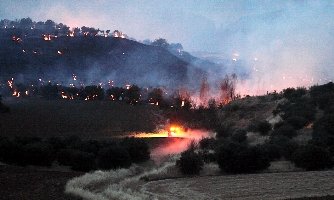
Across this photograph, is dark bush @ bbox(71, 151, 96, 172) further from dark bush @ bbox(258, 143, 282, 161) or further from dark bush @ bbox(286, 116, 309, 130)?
dark bush @ bbox(286, 116, 309, 130)

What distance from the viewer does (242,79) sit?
642 feet

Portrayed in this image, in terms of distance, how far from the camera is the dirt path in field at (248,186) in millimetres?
24750

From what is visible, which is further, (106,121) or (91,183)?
(106,121)

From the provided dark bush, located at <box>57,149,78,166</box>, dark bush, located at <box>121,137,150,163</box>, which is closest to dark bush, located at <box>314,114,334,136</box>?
dark bush, located at <box>121,137,150,163</box>

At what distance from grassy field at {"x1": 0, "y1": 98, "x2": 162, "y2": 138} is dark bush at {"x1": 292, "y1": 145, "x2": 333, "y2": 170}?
1309 inches

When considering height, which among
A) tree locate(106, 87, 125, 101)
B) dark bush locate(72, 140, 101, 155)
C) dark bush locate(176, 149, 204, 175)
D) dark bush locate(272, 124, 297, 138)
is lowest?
dark bush locate(176, 149, 204, 175)

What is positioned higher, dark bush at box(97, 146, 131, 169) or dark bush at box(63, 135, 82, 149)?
dark bush at box(63, 135, 82, 149)

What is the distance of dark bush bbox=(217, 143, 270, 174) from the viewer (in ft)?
111

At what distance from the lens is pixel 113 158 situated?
3647 centimetres

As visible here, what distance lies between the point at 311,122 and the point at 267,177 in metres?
26.7

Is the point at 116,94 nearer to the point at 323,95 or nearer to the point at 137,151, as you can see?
the point at 323,95

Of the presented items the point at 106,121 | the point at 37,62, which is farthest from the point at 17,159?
the point at 37,62

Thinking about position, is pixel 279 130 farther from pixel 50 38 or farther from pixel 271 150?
pixel 50 38

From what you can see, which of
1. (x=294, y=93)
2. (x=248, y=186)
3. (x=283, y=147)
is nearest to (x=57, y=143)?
(x=283, y=147)
